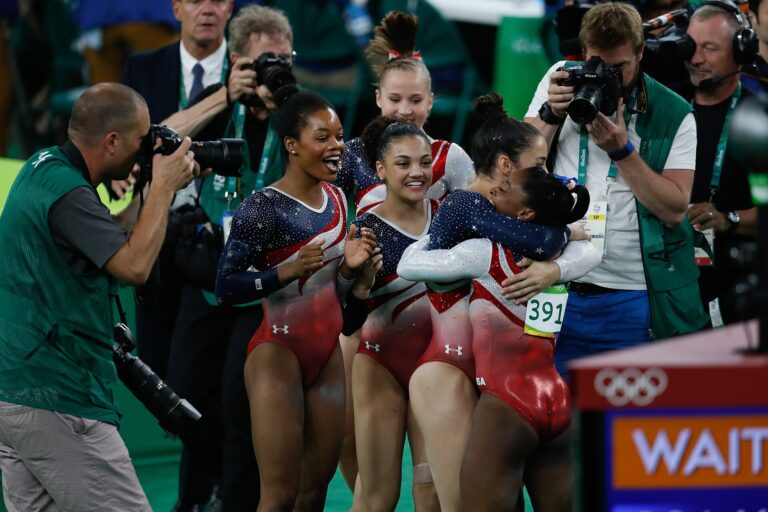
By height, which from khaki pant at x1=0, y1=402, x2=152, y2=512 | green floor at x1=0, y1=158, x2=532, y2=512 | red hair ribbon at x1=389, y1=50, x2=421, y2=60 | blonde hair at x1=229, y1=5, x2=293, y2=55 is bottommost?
green floor at x1=0, y1=158, x2=532, y2=512

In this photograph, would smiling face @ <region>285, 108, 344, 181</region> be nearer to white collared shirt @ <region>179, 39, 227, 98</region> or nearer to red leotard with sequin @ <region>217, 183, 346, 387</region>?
red leotard with sequin @ <region>217, 183, 346, 387</region>

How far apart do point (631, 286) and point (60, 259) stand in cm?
209

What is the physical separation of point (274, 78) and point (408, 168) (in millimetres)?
948

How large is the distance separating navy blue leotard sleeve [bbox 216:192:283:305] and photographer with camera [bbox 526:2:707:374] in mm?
1090

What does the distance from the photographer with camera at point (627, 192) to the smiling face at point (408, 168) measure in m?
0.47

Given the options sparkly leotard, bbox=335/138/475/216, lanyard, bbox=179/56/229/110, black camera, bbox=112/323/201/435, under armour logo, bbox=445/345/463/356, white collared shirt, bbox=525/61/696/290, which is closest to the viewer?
under armour logo, bbox=445/345/463/356

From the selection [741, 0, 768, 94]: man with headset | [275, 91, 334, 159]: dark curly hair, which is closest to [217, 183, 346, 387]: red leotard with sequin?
[275, 91, 334, 159]: dark curly hair

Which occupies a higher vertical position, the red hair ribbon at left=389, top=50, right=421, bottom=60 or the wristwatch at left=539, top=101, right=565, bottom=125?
the red hair ribbon at left=389, top=50, right=421, bottom=60

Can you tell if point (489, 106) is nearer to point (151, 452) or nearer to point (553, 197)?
point (553, 197)

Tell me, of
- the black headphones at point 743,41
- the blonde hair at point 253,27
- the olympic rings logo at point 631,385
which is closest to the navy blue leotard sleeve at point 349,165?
the blonde hair at point 253,27

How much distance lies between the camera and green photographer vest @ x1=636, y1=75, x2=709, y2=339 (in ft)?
16.4

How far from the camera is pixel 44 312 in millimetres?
4215

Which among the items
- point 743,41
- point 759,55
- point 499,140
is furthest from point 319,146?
point 759,55

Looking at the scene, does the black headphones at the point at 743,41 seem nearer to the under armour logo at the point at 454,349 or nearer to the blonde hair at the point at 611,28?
the blonde hair at the point at 611,28
